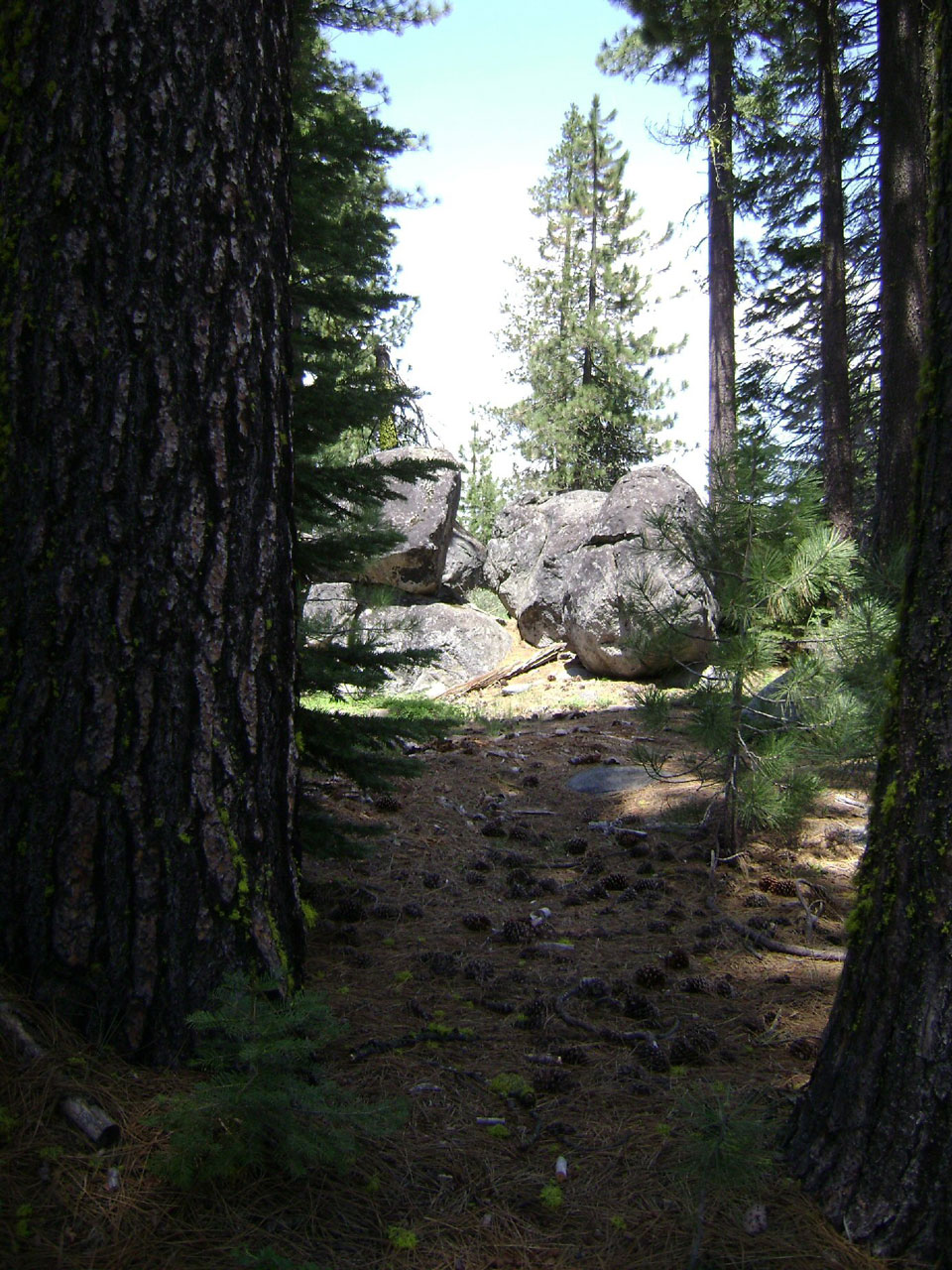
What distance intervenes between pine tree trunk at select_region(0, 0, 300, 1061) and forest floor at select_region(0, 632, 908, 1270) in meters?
0.31

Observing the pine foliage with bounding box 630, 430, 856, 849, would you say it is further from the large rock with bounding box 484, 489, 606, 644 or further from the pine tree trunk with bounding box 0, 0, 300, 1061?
the large rock with bounding box 484, 489, 606, 644

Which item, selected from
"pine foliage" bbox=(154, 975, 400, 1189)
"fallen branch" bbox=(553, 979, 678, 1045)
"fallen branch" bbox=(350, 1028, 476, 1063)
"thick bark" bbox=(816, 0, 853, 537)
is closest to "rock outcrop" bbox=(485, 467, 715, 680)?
"thick bark" bbox=(816, 0, 853, 537)

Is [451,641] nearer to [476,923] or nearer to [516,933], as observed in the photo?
[476,923]

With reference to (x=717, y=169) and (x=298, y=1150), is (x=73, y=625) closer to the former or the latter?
(x=298, y=1150)

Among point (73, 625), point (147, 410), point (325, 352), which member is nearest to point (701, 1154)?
point (73, 625)

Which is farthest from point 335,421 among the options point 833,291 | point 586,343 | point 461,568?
point 586,343

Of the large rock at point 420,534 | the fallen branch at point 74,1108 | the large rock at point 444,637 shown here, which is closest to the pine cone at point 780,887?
the fallen branch at point 74,1108

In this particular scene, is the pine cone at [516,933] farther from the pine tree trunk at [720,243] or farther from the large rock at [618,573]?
the pine tree trunk at [720,243]

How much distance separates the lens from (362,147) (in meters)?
4.07

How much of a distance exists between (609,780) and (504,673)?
5275 mm

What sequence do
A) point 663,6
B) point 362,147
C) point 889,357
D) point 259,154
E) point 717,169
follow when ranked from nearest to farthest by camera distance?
point 259,154 < point 362,147 < point 889,357 < point 663,6 < point 717,169

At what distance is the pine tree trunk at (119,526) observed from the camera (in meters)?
2.19

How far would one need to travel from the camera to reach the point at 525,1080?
248 cm

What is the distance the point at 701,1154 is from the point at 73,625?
1.88 meters
